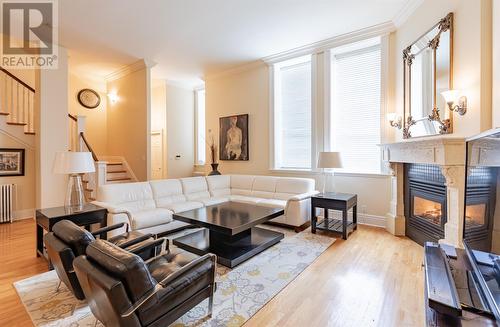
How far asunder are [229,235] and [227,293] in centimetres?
68

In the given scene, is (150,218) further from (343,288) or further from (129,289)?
(343,288)

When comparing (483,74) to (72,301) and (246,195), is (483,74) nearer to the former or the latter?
(246,195)

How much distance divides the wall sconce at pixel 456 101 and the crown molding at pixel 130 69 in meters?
5.63

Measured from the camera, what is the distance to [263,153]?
5.80m

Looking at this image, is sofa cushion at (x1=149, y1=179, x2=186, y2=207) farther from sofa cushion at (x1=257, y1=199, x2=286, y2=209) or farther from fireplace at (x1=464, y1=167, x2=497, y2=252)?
fireplace at (x1=464, y1=167, x2=497, y2=252)

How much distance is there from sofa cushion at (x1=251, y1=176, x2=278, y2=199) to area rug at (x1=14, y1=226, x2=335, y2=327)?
1769 millimetres

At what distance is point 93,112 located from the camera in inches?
275

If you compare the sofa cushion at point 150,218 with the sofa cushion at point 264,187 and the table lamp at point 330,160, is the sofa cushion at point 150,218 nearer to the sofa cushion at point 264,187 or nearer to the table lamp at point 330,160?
the sofa cushion at point 264,187

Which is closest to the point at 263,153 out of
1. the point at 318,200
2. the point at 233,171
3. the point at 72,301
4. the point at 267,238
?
the point at 233,171

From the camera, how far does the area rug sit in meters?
1.97

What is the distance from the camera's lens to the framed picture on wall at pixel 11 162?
4.77 metres

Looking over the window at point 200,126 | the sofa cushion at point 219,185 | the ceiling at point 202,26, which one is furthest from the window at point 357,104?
the window at point 200,126

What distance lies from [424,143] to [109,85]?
7.52 metres

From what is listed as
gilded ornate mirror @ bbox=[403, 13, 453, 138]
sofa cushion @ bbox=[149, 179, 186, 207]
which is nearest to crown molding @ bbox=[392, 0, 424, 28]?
gilded ornate mirror @ bbox=[403, 13, 453, 138]
